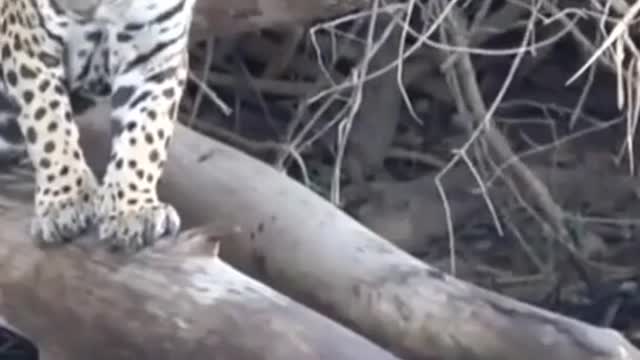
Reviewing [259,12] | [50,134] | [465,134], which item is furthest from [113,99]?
[465,134]

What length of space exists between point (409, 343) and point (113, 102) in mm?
912

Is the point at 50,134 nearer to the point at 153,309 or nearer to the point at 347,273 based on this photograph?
the point at 153,309

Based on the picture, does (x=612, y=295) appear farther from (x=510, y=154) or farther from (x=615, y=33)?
(x=615, y=33)

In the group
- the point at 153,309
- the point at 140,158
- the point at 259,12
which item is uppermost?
the point at 259,12

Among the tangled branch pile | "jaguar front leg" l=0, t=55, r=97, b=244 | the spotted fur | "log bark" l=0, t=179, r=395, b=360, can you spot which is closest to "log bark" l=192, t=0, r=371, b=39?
the tangled branch pile

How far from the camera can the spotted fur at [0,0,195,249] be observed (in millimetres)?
4023

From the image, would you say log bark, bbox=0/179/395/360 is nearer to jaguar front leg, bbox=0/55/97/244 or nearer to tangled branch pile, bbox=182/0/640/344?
jaguar front leg, bbox=0/55/97/244

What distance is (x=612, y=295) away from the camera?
5188 mm

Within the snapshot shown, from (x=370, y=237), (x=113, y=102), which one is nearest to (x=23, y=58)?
(x=113, y=102)

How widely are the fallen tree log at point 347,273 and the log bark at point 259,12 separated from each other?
0.35 meters

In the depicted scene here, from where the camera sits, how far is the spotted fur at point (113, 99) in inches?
158

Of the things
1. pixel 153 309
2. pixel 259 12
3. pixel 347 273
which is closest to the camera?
pixel 153 309

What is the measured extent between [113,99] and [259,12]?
0.61m

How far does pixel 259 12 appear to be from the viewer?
4.69 m
